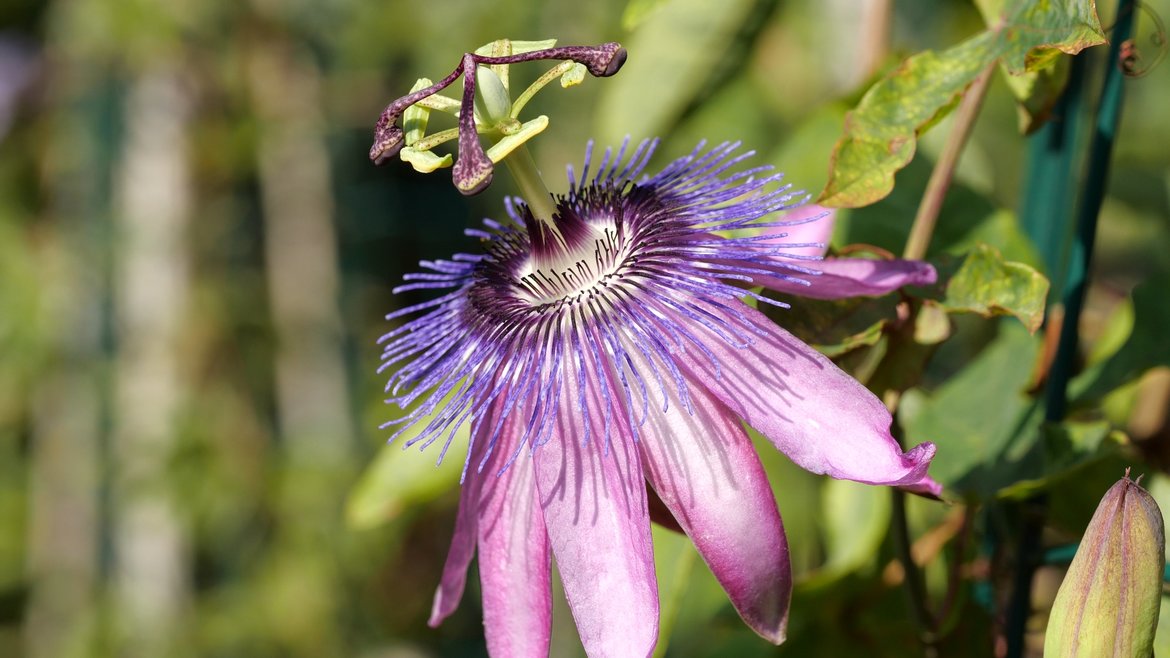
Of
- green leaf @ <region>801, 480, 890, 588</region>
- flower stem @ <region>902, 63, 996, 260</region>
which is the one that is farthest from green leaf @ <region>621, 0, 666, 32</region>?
green leaf @ <region>801, 480, 890, 588</region>

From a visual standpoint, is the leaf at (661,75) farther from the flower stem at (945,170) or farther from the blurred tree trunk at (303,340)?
the blurred tree trunk at (303,340)

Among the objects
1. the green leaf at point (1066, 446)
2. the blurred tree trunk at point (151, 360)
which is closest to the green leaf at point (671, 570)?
the green leaf at point (1066, 446)

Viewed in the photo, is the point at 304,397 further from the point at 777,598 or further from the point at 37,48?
the point at 777,598

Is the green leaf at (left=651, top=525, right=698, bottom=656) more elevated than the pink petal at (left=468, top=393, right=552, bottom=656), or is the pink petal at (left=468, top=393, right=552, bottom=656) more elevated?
the pink petal at (left=468, top=393, right=552, bottom=656)

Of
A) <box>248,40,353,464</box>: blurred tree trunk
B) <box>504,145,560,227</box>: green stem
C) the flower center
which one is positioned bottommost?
the flower center

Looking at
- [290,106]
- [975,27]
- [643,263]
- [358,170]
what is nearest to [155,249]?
[290,106]

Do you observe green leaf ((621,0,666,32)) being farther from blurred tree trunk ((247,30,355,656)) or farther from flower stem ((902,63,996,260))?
blurred tree trunk ((247,30,355,656))
